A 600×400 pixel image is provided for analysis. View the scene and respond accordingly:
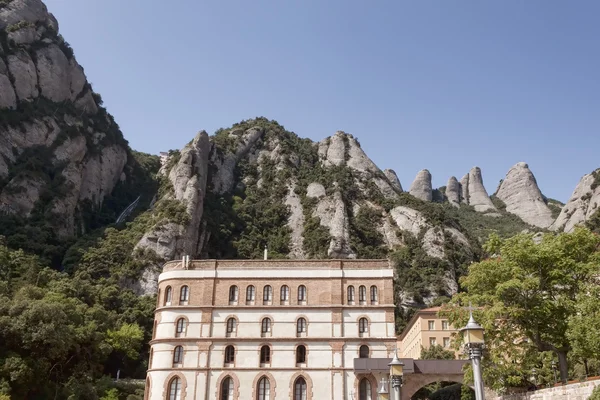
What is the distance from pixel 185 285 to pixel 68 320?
17.0 metres

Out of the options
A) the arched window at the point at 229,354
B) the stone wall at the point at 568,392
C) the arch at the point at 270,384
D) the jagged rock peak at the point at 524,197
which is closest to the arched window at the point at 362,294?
the arch at the point at 270,384

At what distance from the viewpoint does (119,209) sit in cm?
11569

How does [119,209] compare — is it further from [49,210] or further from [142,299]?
[142,299]

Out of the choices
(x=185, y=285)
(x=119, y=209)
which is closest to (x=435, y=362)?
(x=185, y=285)

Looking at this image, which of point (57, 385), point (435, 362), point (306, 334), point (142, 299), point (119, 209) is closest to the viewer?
point (435, 362)

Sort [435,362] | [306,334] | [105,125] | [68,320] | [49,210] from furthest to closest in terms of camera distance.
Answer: [105,125], [49,210], [68,320], [306,334], [435,362]

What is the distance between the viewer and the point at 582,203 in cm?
11844

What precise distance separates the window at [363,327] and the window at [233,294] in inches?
445

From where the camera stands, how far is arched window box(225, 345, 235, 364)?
1797 inches

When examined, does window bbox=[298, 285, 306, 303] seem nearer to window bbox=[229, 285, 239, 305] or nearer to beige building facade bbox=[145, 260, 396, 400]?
beige building facade bbox=[145, 260, 396, 400]

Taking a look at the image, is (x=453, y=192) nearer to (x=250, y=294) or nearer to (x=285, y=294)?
(x=285, y=294)

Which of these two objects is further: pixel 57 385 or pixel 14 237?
pixel 14 237

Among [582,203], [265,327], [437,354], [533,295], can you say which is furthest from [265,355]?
[582,203]

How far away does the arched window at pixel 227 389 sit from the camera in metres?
44.5
